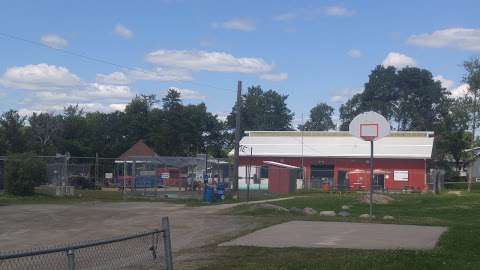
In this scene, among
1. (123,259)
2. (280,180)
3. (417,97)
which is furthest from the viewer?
(417,97)

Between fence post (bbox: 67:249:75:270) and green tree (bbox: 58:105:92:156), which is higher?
green tree (bbox: 58:105:92:156)

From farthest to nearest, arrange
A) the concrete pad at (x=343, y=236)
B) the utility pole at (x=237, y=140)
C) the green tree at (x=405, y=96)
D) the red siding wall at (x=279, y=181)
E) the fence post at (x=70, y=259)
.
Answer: the green tree at (x=405, y=96) < the red siding wall at (x=279, y=181) < the utility pole at (x=237, y=140) < the concrete pad at (x=343, y=236) < the fence post at (x=70, y=259)

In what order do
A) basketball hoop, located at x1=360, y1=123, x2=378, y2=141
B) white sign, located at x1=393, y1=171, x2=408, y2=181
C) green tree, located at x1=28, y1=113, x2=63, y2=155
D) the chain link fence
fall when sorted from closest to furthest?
the chain link fence → basketball hoop, located at x1=360, y1=123, x2=378, y2=141 → white sign, located at x1=393, y1=171, x2=408, y2=181 → green tree, located at x1=28, y1=113, x2=63, y2=155

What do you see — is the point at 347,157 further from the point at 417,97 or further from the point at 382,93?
the point at 417,97

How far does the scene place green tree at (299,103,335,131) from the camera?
146137mm

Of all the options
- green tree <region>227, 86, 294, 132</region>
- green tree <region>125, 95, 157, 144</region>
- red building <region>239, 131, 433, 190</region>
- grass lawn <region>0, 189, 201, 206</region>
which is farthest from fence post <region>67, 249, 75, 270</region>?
green tree <region>227, 86, 294, 132</region>

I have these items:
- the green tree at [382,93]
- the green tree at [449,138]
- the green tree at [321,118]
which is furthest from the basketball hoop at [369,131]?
the green tree at [321,118]

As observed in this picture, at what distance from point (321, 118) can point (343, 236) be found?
5220 inches

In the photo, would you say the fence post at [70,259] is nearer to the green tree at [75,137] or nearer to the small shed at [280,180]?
the small shed at [280,180]

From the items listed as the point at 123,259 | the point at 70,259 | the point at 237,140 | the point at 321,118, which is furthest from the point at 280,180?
the point at 321,118

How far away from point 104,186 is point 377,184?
87.0 ft

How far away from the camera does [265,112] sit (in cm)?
12606

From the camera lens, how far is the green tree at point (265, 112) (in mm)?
124938

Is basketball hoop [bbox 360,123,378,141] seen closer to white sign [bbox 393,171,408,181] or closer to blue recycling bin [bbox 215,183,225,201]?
blue recycling bin [bbox 215,183,225,201]
